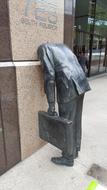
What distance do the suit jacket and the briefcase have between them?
24cm

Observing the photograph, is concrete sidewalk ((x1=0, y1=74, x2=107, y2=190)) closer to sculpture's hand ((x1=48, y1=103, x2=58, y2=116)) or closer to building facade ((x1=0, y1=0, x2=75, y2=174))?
building facade ((x1=0, y1=0, x2=75, y2=174))

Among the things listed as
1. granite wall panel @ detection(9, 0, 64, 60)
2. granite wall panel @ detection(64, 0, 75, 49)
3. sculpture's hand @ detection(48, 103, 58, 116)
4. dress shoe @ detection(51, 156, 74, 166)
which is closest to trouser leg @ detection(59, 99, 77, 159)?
sculpture's hand @ detection(48, 103, 58, 116)

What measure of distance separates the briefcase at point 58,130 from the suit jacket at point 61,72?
0.24m

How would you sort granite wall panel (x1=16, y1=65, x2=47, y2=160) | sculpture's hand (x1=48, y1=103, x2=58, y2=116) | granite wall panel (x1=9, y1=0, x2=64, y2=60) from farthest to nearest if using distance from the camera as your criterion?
1. granite wall panel (x1=16, y1=65, x2=47, y2=160)
2. sculpture's hand (x1=48, y1=103, x2=58, y2=116)
3. granite wall panel (x1=9, y1=0, x2=64, y2=60)

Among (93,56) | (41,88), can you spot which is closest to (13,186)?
(41,88)

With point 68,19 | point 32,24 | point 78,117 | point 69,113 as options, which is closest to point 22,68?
point 32,24

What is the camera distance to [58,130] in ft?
5.81

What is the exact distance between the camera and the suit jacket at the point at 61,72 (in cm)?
163

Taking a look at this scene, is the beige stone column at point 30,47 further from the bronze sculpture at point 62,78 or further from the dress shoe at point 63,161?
the dress shoe at point 63,161

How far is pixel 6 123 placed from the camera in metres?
1.80

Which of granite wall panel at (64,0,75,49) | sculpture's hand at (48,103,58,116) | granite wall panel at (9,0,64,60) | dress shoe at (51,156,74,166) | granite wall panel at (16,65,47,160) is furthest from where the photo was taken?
granite wall panel at (64,0,75,49)

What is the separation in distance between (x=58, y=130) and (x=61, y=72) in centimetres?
65

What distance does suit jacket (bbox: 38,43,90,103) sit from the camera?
163 centimetres

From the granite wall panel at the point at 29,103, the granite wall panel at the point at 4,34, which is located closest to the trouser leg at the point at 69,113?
the granite wall panel at the point at 29,103
